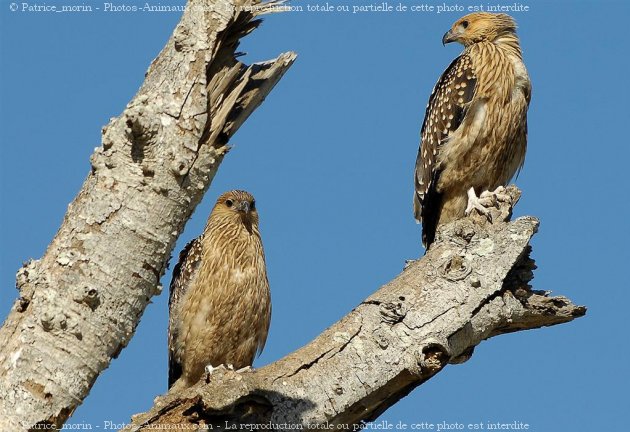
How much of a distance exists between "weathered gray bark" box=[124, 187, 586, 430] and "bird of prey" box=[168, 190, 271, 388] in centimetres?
265

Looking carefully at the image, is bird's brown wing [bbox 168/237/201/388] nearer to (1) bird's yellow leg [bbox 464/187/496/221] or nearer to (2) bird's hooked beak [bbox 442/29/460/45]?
(1) bird's yellow leg [bbox 464/187/496/221]

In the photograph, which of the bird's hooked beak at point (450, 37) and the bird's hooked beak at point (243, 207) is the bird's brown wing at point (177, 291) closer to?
the bird's hooked beak at point (243, 207)

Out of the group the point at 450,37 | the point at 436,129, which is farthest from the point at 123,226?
the point at 450,37

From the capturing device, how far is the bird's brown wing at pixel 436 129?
8.24 meters

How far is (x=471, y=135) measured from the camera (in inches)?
319

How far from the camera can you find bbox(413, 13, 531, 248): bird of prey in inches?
318

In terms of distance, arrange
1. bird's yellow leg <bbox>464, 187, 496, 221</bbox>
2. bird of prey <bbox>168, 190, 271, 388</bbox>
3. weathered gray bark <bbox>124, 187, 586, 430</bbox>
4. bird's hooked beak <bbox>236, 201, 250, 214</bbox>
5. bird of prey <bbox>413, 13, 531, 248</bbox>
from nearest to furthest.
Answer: weathered gray bark <bbox>124, 187, 586, 430</bbox>, bird's yellow leg <bbox>464, 187, 496, 221</bbox>, bird of prey <bbox>413, 13, 531, 248</bbox>, bird of prey <bbox>168, 190, 271, 388</bbox>, bird's hooked beak <bbox>236, 201, 250, 214</bbox>

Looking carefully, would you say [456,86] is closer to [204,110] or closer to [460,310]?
[460,310]

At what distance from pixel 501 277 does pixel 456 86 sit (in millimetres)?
2969

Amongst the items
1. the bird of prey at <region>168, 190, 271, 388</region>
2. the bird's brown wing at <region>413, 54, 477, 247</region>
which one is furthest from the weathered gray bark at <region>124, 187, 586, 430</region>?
the bird of prey at <region>168, 190, 271, 388</region>

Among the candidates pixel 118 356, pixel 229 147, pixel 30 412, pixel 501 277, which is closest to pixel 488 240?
pixel 501 277

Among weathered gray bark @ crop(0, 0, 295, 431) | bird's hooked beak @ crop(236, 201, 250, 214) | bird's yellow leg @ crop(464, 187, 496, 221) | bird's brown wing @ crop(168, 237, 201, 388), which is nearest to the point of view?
weathered gray bark @ crop(0, 0, 295, 431)

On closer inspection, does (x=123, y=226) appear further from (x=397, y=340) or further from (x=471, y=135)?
(x=471, y=135)

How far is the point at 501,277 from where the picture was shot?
18.8ft
